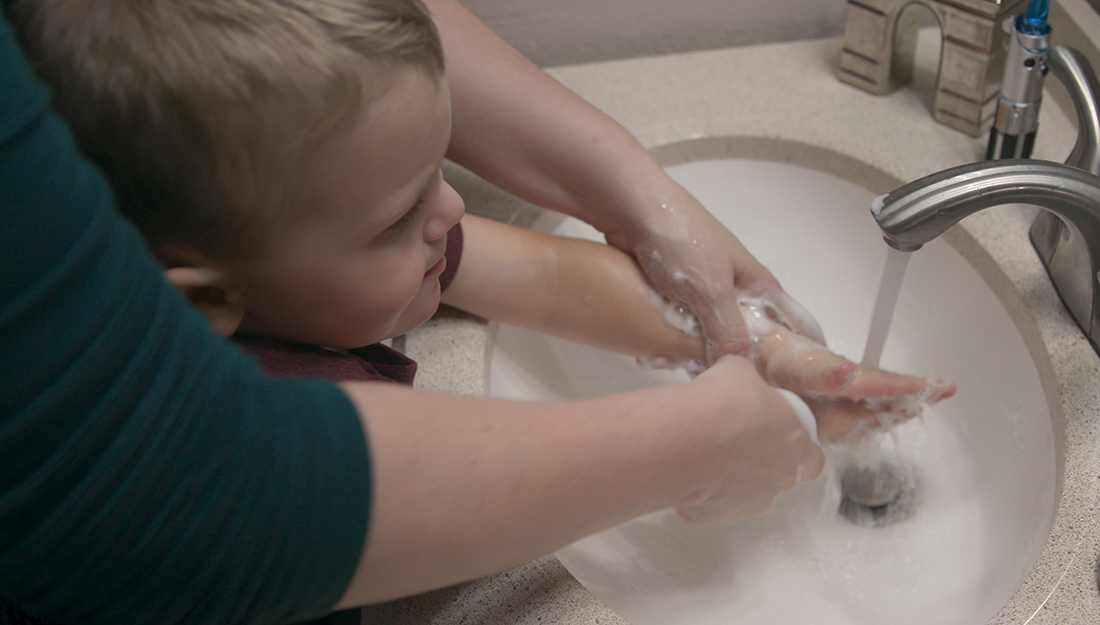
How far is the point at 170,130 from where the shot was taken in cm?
41

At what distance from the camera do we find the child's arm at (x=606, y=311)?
0.77m

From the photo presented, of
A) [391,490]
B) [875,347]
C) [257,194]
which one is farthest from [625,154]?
[391,490]

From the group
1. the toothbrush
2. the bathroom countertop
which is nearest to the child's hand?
the bathroom countertop

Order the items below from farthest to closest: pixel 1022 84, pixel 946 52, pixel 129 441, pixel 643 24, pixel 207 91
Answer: pixel 643 24, pixel 946 52, pixel 1022 84, pixel 207 91, pixel 129 441

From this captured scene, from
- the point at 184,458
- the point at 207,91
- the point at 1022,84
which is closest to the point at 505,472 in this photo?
the point at 184,458

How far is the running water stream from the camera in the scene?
69cm

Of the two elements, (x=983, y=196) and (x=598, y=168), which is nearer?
(x=983, y=196)

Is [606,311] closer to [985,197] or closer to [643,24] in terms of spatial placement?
[985,197]

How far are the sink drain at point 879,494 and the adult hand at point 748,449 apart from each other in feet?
0.47

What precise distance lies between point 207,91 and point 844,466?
684 mm

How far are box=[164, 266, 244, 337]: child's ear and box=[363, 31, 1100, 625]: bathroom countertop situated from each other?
225 mm

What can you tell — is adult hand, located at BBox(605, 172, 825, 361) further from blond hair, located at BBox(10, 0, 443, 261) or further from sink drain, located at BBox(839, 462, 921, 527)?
blond hair, located at BBox(10, 0, 443, 261)

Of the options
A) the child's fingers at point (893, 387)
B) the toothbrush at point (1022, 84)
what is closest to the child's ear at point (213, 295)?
the child's fingers at point (893, 387)

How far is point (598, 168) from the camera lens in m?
0.78
